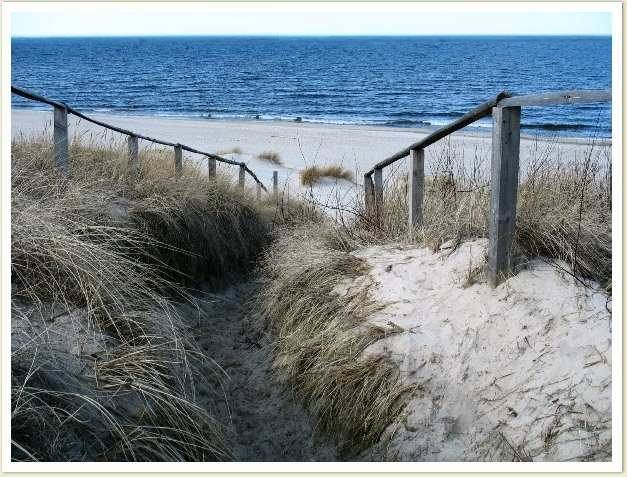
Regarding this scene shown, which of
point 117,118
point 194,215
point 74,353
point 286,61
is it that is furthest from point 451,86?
point 74,353

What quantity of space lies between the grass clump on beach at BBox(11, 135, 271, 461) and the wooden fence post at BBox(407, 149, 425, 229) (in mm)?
2090

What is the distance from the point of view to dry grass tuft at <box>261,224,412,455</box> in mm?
4082

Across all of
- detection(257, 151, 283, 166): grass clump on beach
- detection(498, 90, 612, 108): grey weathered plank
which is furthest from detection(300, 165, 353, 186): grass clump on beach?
detection(498, 90, 612, 108): grey weathered plank

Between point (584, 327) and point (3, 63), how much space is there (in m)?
3.34

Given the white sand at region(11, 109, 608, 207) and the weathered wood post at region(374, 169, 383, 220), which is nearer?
the weathered wood post at region(374, 169, 383, 220)

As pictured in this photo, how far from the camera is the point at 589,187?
5453mm

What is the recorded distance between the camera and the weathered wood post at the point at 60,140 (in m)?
6.34

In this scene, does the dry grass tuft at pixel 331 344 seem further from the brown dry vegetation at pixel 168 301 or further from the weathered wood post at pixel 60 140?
the weathered wood post at pixel 60 140

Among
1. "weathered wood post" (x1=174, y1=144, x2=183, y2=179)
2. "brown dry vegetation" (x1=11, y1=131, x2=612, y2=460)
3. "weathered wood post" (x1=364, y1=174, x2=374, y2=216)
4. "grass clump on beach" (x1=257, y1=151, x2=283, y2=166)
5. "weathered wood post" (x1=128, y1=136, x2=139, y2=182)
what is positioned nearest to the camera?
"brown dry vegetation" (x1=11, y1=131, x2=612, y2=460)

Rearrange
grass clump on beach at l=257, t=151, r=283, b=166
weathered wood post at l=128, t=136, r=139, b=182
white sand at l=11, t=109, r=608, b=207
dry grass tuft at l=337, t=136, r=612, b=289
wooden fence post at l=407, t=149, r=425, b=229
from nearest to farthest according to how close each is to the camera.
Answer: dry grass tuft at l=337, t=136, r=612, b=289, wooden fence post at l=407, t=149, r=425, b=229, weathered wood post at l=128, t=136, r=139, b=182, white sand at l=11, t=109, r=608, b=207, grass clump on beach at l=257, t=151, r=283, b=166

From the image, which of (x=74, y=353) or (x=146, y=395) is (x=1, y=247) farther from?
(x=146, y=395)

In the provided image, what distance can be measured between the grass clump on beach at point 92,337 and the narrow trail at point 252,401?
246mm

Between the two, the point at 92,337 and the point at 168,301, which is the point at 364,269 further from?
the point at 92,337

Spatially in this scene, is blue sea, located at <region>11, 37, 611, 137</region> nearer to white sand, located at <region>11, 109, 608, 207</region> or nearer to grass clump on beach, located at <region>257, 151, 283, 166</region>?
white sand, located at <region>11, 109, 608, 207</region>
